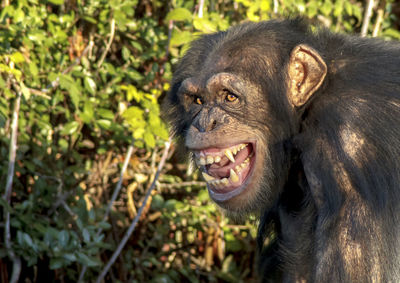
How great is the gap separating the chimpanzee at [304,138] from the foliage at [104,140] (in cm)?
90

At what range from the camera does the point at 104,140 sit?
19.3 ft

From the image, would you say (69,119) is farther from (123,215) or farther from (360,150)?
(360,150)

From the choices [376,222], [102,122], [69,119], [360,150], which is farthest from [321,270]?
[69,119]

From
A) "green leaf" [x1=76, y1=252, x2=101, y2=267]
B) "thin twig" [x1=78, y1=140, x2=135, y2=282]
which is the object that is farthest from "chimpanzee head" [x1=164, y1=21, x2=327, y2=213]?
"thin twig" [x1=78, y1=140, x2=135, y2=282]

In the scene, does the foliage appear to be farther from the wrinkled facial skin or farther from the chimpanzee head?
the wrinkled facial skin

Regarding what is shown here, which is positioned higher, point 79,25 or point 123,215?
point 79,25

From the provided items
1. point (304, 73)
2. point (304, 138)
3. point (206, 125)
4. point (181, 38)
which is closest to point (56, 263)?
point (206, 125)

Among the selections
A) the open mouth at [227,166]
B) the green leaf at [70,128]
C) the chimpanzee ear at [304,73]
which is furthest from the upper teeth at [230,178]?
the green leaf at [70,128]

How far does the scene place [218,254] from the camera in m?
6.01

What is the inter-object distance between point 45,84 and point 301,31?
2.26 metres

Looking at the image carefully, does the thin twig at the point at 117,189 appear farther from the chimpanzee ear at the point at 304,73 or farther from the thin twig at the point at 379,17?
the thin twig at the point at 379,17

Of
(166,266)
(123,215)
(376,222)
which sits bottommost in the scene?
(166,266)

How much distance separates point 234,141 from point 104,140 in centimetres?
237

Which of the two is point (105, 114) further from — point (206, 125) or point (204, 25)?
point (206, 125)
